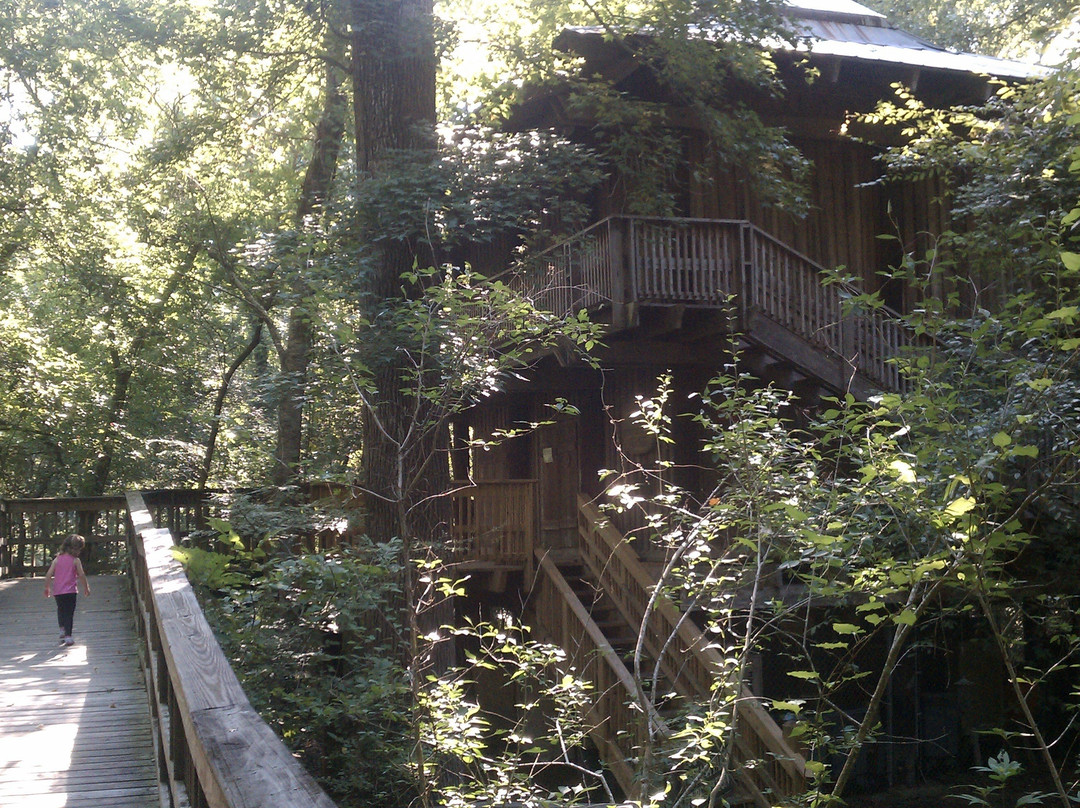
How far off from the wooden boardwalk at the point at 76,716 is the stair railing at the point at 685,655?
3047 millimetres

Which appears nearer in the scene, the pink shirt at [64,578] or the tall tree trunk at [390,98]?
the pink shirt at [64,578]

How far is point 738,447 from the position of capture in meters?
5.95

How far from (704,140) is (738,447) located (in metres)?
10.0

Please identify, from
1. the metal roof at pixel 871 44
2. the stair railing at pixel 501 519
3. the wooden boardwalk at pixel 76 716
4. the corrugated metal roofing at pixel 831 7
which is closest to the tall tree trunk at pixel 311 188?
the stair railing at pixel 501 519

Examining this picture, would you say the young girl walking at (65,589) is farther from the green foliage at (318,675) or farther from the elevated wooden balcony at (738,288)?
the elevated wooden balcony at (738,288)

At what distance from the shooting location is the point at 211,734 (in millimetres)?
2486

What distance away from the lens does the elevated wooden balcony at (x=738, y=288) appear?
39.6 ft

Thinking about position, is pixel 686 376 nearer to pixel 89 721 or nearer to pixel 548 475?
pixel 548 475

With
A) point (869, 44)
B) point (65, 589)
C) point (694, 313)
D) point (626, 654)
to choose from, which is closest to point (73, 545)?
point (65, 589)

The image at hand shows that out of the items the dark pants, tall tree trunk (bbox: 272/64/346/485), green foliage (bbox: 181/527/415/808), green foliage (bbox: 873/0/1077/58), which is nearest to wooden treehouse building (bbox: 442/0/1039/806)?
tall tree trunk (bbox: 272/64/346/485)

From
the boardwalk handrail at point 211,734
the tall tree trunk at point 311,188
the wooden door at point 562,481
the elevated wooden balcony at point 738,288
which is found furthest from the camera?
the wooden door at point 562,481

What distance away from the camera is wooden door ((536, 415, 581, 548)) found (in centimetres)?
1680

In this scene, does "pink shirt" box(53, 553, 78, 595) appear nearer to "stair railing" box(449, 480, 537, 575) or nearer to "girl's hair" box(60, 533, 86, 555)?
"girl's hair" box(60, 533, 86, 555)

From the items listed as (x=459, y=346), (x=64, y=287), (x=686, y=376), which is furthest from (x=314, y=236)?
(x=64, y=287)
